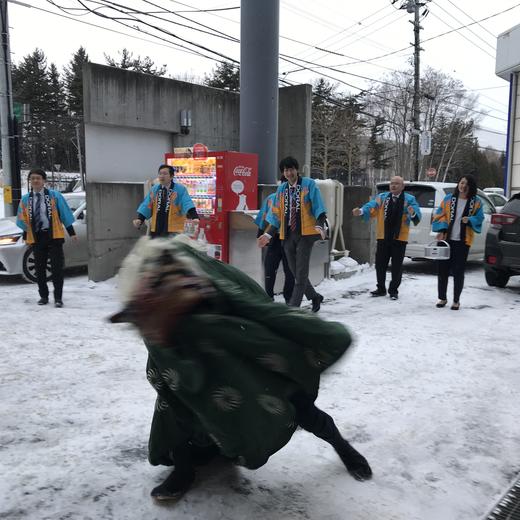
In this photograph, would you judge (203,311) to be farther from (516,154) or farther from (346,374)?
(516,154)

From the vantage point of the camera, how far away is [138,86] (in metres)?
8.78

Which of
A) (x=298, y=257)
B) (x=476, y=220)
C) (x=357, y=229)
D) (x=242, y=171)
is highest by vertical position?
(x=242, y=171)

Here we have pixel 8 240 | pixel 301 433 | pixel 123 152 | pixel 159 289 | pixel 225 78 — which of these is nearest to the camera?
pixel 159 289

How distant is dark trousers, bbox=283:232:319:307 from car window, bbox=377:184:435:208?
3930 mm

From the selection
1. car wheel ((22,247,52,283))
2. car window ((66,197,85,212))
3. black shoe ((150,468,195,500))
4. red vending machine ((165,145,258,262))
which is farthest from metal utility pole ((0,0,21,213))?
black shoe ((150,468,195,500))

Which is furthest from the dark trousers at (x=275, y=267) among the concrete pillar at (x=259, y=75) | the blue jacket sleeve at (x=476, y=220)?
the blue jacket sleeve at (x=476, y=220)

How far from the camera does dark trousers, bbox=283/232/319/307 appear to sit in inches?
240

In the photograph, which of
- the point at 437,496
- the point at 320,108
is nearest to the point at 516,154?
the point at 437,496

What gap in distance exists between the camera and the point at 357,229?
9.79m

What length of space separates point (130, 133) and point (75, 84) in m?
50.7

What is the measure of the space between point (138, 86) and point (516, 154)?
13098 millimetres

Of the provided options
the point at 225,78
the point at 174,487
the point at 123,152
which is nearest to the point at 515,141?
the point at 123,152

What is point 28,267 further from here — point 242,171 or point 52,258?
point 242,171

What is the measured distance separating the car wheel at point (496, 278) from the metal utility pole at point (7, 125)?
10405 millimetres
